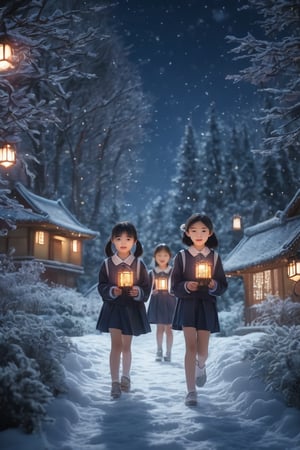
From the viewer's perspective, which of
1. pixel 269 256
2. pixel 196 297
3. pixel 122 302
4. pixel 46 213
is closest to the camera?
pixel 196 297

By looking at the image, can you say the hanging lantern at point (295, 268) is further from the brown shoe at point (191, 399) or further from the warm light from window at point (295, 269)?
the brown shoe at point (191, 399)

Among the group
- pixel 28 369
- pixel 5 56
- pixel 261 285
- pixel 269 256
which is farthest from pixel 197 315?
pixel 261 285

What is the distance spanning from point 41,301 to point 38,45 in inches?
305

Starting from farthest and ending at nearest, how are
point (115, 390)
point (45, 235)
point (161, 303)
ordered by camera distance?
point (45, 235) → point (161, 303) → point (115, 390)

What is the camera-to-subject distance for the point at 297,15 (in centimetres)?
769

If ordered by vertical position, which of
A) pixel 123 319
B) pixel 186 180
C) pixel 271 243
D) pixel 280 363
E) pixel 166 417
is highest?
pixel 186 180

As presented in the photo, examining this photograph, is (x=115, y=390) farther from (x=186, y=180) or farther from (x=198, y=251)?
(x=186, y=180)

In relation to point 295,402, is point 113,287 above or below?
above

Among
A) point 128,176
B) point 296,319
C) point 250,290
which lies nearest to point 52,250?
point 128,176

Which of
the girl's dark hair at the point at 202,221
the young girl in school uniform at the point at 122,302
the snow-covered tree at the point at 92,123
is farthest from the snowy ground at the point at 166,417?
the snow-covered tree at the point at 92,123

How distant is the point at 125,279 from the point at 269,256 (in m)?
11.3

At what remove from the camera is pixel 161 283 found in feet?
35.1

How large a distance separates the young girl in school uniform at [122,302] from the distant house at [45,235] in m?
17.3

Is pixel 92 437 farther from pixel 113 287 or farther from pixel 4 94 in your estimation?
pixel 4 94
